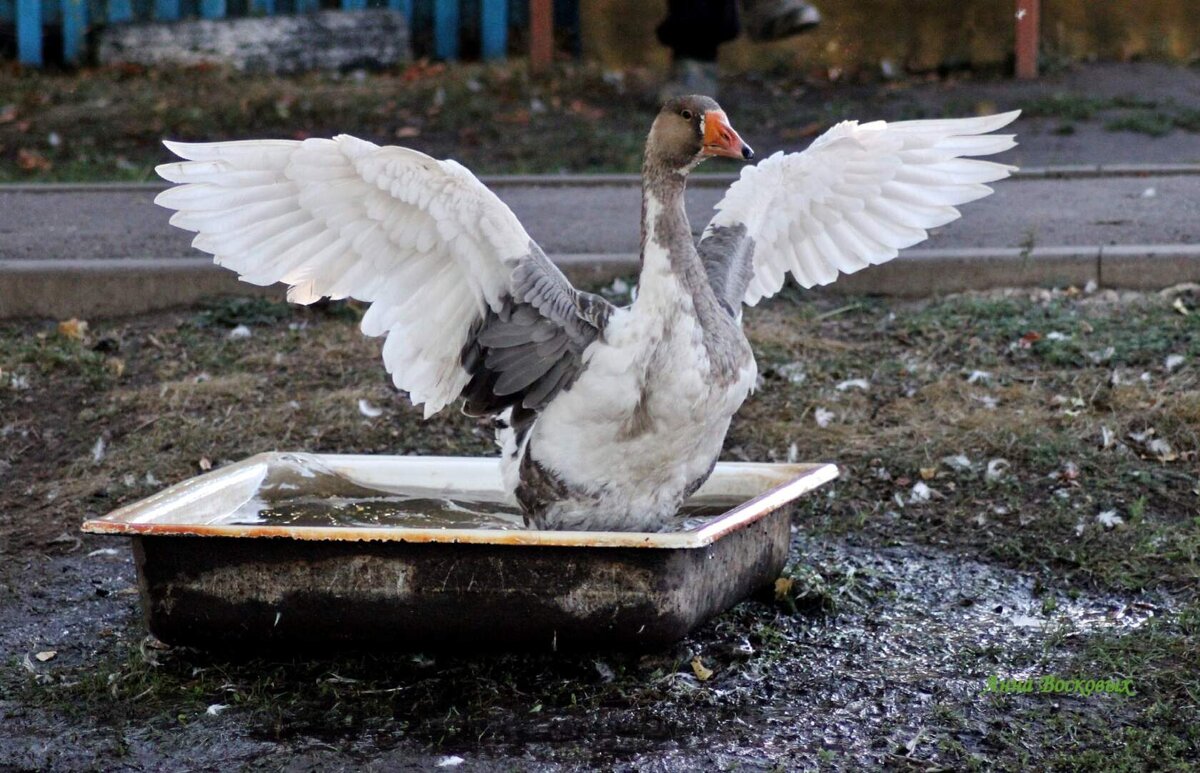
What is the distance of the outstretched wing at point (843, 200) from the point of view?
14.3 feet

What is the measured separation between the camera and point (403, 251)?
3.83 m

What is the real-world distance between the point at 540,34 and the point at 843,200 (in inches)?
265

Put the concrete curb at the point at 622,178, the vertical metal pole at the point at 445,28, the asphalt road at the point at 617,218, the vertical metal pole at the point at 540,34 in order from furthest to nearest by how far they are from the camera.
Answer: the vertical metal pole at the point at 445,28, the vertical metal pole at the point at 540,34, the concrete curb at the point at 622,178, the asphalt road at the point at 617,218

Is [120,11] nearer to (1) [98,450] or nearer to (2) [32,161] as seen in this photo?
(2) [32,161]

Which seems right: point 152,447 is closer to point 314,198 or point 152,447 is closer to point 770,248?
point 314,198

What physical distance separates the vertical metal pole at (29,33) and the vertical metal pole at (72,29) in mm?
179

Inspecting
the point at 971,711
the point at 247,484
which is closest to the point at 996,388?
the point at 971,711

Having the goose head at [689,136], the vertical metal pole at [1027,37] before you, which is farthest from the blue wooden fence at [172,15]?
the goose head at [689,136]

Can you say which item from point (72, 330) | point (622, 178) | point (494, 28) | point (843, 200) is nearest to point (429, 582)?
point (843, 200)

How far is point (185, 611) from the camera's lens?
12.1ft

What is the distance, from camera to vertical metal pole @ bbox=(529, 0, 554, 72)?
10.9 meters

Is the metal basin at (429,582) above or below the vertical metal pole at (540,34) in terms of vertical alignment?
below

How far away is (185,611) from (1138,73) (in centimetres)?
903

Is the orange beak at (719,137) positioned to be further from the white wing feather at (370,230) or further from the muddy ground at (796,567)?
the muddy ground at (796,567)
